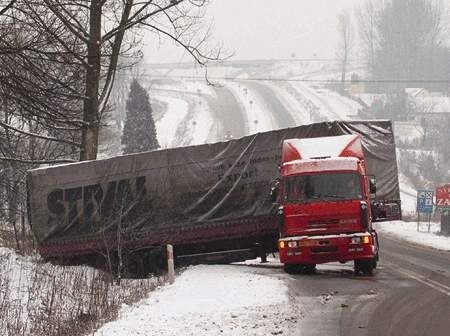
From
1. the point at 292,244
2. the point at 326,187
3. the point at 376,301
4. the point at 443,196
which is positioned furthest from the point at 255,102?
the point at 376,301

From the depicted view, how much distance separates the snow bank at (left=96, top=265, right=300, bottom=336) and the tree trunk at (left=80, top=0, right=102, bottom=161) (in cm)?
725

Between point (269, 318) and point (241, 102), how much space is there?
4126 inches

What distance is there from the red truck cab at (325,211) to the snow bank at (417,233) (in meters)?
14.0

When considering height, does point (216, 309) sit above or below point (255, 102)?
below

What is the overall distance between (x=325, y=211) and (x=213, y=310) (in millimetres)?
5157

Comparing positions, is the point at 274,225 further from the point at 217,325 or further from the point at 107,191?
the point at 217,325

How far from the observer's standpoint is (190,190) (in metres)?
18.6

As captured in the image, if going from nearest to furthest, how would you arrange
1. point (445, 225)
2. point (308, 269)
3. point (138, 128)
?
point (308, 269), point (445, 225), point (138, 128)

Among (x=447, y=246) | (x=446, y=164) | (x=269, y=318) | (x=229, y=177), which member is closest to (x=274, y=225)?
(x=229, y=177)

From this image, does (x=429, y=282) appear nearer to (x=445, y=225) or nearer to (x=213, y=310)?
(x=213, y=310)

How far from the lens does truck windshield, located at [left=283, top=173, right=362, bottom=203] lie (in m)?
15.2

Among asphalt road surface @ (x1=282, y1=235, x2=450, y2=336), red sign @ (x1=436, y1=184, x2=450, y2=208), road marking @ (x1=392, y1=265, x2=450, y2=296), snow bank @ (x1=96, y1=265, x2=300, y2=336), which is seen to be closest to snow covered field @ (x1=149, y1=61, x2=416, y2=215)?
red sign @ (x1=436, y1=184, x2=450, y2=208)

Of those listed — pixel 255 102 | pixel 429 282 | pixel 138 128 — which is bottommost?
pixel 429 282

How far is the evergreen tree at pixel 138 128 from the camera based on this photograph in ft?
212
